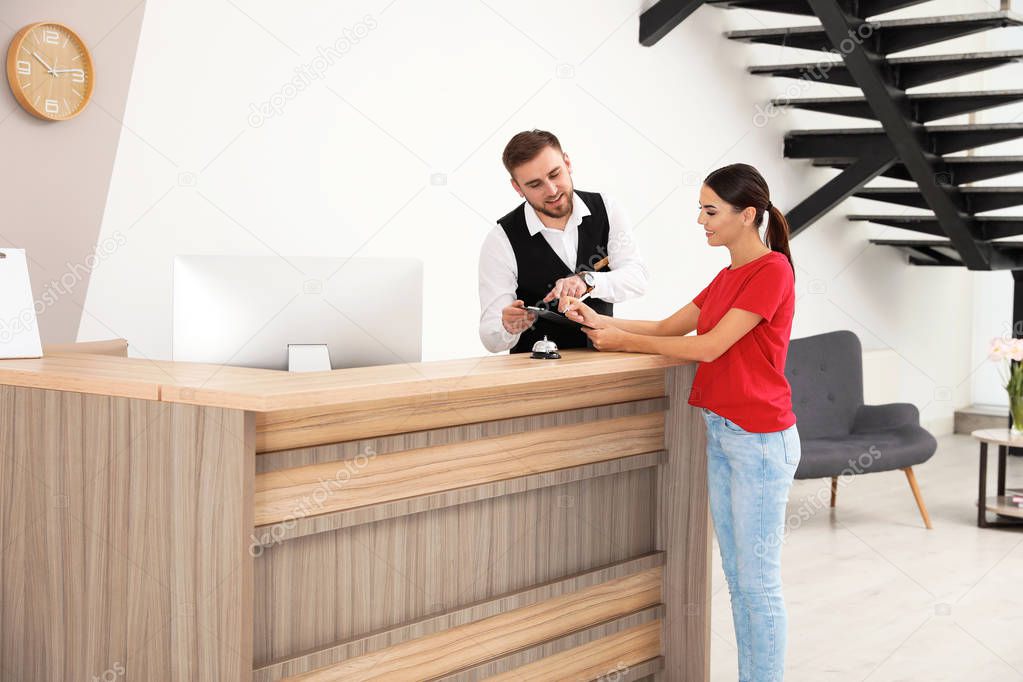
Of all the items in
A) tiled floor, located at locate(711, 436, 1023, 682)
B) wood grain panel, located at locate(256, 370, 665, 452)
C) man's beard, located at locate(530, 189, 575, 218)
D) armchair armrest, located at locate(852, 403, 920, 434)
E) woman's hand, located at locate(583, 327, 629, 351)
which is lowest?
tiled floor, located at locate(711, 436, 1023, 682)

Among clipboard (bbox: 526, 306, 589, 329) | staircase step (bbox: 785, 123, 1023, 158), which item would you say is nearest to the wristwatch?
clipboard (bbox: 526, 306, 589, 329)

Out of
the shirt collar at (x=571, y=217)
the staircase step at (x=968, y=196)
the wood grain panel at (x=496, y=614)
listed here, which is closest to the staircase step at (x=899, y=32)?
the staircase step at (x=968, y=196)

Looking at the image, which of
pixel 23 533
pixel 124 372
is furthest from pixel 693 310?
pixel 23 533

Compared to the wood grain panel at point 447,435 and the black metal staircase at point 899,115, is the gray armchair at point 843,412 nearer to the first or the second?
the black metal staircase at point 899,115

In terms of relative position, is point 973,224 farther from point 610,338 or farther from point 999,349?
point 610,338

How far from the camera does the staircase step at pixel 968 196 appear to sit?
659cm

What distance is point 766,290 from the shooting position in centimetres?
256

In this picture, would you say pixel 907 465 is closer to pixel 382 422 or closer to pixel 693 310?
pixel 693 310

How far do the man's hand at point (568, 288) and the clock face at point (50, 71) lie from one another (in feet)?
5.68

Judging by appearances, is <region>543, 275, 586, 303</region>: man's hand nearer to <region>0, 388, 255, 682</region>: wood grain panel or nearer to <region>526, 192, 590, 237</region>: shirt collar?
<region>526, 192, 590, 237</region>: shirt collar

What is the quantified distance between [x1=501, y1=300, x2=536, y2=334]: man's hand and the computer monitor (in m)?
0.26

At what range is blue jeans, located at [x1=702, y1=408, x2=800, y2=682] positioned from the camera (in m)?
2.62

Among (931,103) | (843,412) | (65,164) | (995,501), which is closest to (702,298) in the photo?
Result: (65,164)

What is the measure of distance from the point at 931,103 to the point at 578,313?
170 inches
